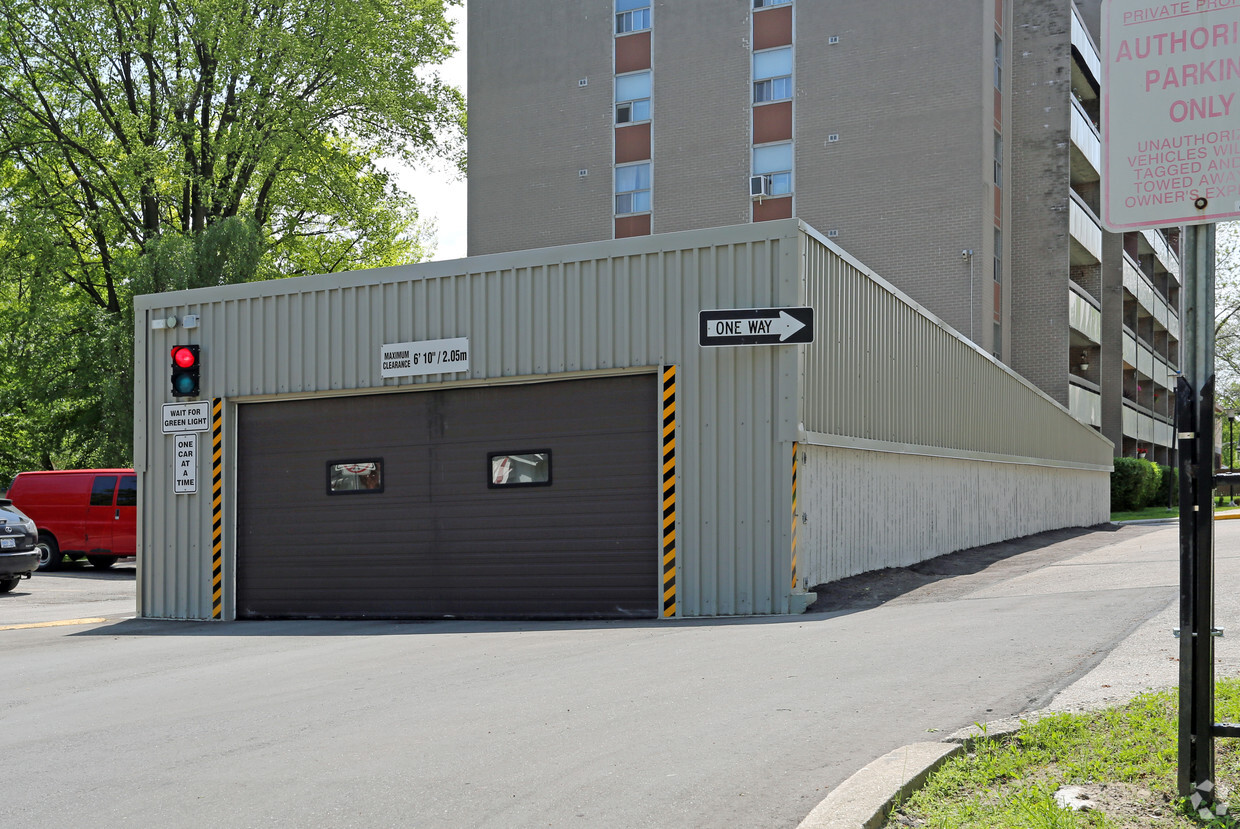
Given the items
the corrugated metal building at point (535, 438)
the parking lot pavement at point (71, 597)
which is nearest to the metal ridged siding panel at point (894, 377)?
the corrugated metal building at point (535, 438)

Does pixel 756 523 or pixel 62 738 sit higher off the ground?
pixel 756 523

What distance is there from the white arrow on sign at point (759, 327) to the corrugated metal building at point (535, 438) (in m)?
0.18

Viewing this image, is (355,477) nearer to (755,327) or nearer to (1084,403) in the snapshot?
(755,327)

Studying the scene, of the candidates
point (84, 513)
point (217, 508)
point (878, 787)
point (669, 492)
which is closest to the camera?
point (878, 787)

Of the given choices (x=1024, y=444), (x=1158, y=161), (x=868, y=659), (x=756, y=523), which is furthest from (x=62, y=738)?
(x=1024, y=444)

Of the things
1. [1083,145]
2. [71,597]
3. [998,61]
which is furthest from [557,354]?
[1083,145]

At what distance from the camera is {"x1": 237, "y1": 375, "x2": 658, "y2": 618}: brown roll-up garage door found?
13.1 meters

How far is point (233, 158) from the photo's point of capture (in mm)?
33438

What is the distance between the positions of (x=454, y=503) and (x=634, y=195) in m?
25.0

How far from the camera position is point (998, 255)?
35562mm

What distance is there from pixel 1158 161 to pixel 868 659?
182 inches

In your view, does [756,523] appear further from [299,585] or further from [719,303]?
[299,585]

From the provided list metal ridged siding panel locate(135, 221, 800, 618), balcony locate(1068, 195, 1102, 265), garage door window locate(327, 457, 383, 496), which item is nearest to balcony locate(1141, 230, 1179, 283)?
balcony locate(1068, 195, 1102, 265)

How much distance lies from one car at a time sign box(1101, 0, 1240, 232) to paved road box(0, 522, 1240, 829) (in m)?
2.64
